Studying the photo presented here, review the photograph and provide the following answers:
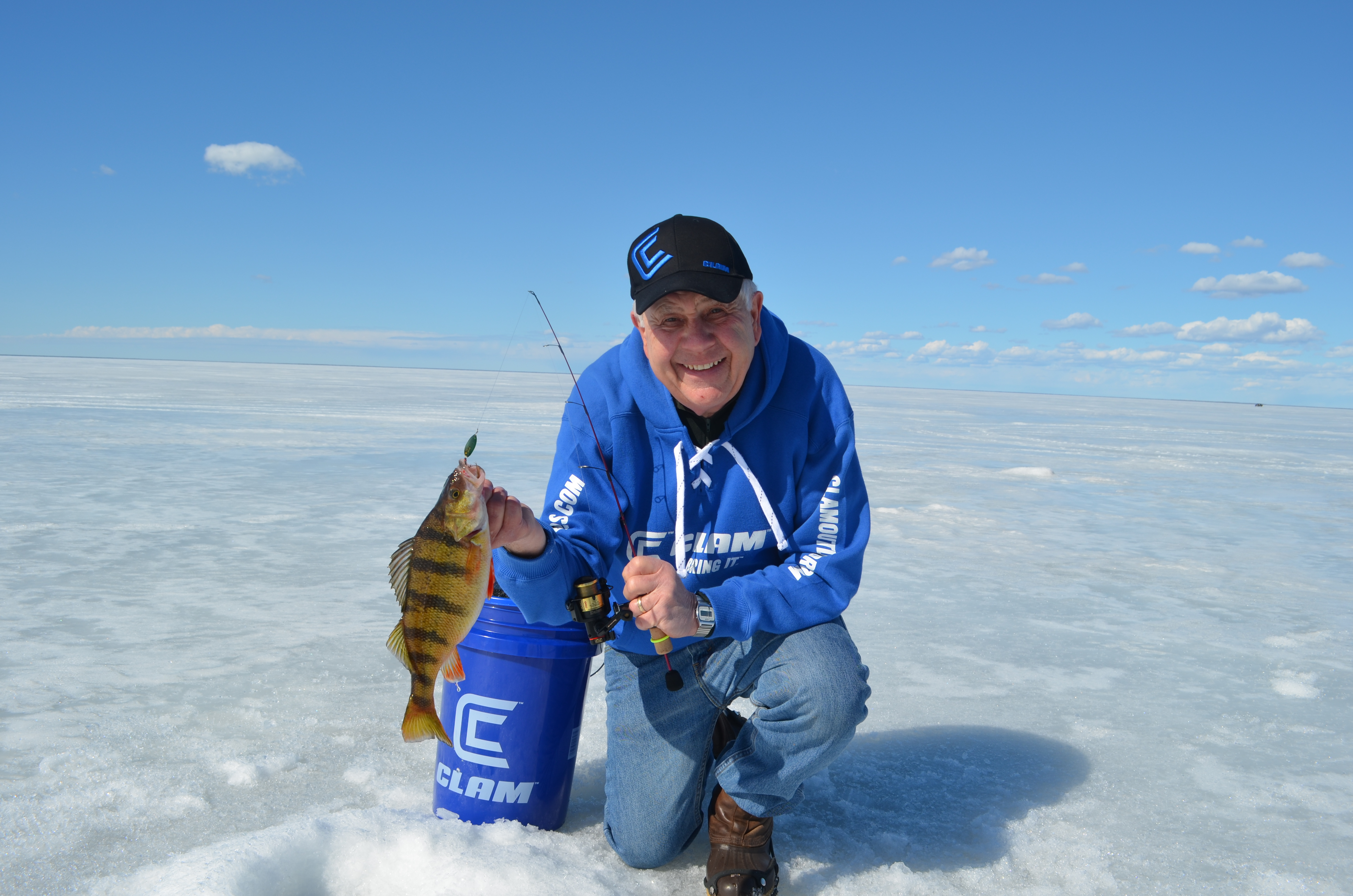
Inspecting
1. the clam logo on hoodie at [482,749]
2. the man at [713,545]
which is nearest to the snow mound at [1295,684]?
the man at [713,545]

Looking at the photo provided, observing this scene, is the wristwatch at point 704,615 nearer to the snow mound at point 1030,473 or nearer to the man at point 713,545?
the man at point 713,545

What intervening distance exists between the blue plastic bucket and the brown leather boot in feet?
1.50

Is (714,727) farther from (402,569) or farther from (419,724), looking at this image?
(402,569)

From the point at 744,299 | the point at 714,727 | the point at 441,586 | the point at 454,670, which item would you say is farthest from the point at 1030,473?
the point at 441,586

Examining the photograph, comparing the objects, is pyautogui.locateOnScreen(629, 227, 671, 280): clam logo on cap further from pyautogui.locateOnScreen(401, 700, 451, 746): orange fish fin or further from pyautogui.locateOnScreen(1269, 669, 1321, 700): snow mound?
pyautogui.locateOnScreen(1269, 669, 1321, 700): snow mound

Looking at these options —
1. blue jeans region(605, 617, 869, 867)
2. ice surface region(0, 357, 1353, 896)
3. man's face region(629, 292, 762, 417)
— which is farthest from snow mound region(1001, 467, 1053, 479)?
man's face region(629, 292, 762, 417)

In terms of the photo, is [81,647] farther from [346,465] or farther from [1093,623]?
[346,465]

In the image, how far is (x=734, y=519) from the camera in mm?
2377

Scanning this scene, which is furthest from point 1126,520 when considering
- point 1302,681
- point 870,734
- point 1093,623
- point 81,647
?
point 81,647

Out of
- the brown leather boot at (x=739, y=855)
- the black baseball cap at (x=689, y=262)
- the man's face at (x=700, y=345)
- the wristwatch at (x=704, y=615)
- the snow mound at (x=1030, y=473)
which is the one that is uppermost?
the black baseball cap at (x=689, y=262)

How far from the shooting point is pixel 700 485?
238 cm

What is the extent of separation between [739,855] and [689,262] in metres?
1.46

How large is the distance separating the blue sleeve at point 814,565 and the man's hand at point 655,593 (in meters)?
0.15

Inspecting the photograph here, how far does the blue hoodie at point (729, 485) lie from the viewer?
7.55 ft
